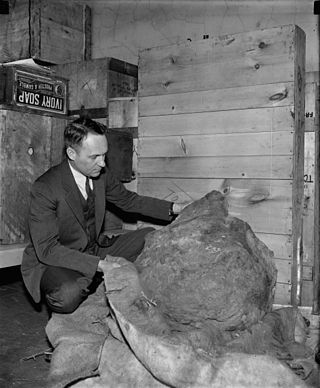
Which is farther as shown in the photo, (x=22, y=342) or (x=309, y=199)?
(x=309, y=199)

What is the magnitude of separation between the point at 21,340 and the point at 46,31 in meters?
3.41

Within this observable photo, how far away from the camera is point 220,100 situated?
3623 mm

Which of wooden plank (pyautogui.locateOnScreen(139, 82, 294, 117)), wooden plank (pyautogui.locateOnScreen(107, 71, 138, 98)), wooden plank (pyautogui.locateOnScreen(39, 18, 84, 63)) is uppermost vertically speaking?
wooden plank (pyautogui.locateOnScreen(39, 18, 84, 63))

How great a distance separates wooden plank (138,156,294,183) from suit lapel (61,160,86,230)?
3.10 feet

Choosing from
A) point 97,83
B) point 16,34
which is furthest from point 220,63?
point 16,34

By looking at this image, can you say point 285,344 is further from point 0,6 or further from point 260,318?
point 0,6

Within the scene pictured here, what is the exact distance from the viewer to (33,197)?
3.13 metres

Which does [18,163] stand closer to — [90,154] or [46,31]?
[90,154]

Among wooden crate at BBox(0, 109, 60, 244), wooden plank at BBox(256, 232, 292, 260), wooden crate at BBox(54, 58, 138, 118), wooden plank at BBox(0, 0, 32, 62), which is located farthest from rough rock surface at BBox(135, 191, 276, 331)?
wooden plank at BBox(0, 0, 32, 62)

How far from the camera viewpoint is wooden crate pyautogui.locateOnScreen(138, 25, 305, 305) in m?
3.34

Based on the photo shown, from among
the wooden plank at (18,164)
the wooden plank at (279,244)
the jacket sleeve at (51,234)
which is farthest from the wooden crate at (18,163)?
the wooden plank at (279,244)

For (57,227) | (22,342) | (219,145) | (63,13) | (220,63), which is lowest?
(22,342)

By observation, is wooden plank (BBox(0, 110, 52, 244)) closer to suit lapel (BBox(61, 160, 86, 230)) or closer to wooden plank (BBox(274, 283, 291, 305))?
suit lapel (BBox(61, 160, 86, 230))

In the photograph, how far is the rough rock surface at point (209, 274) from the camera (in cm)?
260
